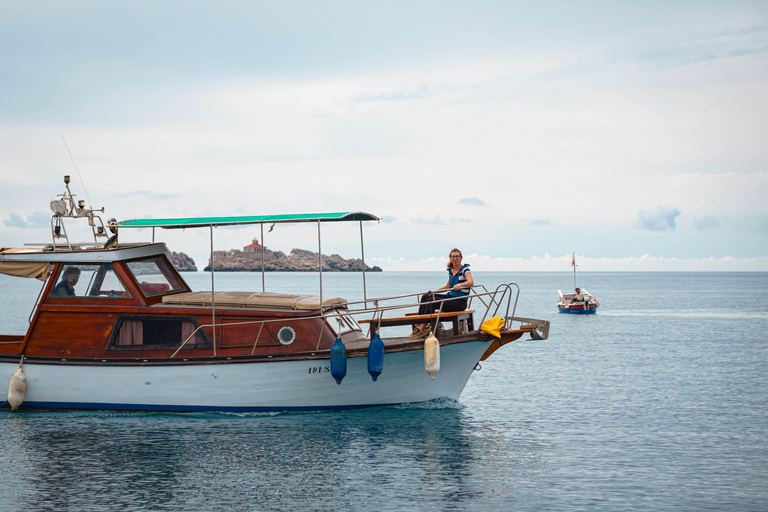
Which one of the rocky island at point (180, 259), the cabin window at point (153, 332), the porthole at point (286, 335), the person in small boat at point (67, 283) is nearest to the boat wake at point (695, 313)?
the porthole at point (286, 335)

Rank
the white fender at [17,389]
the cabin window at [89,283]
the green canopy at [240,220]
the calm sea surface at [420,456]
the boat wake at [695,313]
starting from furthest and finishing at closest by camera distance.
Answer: the boat wake at [695,313], the cabin window at [89,283], the white fender at [17,389], the green canopy at [240,220], the calm sea surface at [420,456]

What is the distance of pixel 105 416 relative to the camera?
14.9m

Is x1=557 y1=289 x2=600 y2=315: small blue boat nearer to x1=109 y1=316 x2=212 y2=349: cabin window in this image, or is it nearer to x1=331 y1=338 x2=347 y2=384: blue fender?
x1=331 y1=338 x2=347 y2=384: blue fender

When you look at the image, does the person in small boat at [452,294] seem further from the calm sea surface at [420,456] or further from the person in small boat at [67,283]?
the person in small boat at [67,283]

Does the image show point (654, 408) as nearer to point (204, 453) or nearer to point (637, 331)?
point (204, 453)

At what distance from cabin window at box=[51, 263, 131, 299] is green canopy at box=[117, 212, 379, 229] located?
1.15 m

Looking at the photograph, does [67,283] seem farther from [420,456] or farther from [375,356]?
[420,456]

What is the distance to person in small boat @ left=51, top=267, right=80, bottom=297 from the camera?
14844mm

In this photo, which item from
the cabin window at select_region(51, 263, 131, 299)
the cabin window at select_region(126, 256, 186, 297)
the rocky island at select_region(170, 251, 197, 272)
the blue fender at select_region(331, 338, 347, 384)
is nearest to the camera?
the blue fender at select_region(331, 338, 347, 384)

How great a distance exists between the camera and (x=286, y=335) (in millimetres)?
14086

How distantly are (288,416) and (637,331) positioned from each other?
112 feet

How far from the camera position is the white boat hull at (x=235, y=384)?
14016mm

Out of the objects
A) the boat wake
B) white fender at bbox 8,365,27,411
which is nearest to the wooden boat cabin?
white fender at bbox 8,365,27,411

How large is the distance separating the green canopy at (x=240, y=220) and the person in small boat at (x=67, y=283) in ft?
4.64
